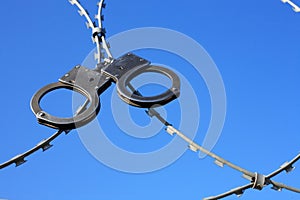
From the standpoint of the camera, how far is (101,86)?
541cm

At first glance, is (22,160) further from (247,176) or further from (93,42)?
(247,176)

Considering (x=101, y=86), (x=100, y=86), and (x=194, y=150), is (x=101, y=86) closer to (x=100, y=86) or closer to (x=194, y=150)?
(x=100, y=86)

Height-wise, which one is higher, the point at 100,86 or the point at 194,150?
the point at 100,86

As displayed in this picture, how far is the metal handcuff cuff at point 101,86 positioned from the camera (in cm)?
504

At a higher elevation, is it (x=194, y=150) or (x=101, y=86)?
(x=101, y=86)

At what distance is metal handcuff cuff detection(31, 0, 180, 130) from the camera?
16.5ft

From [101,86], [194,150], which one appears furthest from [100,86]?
[194,150]

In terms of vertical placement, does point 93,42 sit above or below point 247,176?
above

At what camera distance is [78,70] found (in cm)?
564

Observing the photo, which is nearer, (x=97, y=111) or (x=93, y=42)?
(x=97, y=111)

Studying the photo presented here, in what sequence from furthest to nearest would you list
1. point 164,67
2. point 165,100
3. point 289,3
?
point 289,3 → point 164,67 → point 165,100

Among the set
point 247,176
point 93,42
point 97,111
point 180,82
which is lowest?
point 247,176

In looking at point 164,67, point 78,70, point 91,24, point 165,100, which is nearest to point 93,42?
point 91,24

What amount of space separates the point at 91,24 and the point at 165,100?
5.87ft
